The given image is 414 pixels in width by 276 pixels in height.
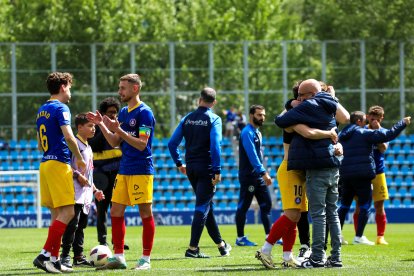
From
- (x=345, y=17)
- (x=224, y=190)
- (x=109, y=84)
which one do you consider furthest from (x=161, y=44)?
(x=345, y=17)

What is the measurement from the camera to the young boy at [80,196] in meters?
12.7

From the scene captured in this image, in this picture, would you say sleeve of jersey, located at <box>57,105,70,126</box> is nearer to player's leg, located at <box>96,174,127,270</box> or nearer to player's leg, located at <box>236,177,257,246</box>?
player's leg, located at <box>96,174,127,270</box>

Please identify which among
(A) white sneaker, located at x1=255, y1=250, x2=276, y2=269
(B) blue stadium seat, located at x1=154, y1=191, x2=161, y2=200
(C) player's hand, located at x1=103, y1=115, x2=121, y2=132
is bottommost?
(B) blue stadium seat, located at x1=154, y1=191, x2=161, y2=200

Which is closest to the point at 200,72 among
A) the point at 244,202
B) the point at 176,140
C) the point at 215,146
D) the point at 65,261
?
the point at 244,202

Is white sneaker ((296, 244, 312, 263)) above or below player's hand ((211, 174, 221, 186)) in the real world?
below

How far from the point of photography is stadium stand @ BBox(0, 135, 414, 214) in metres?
33.0

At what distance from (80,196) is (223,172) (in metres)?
21.0

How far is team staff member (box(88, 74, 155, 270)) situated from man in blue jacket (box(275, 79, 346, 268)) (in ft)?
4.82

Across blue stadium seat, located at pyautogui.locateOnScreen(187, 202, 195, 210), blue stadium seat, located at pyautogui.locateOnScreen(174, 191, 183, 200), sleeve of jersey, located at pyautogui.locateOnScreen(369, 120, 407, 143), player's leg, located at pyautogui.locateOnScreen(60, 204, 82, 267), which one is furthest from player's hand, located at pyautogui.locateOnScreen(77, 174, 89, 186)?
blue stadium seat, located at pyautogui.locateOnScreen(174, 191, 183, 200)

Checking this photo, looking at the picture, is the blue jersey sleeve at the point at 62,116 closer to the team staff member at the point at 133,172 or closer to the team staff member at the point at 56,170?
the team staff member at the point at 56,170

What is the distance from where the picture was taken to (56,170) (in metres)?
11.7

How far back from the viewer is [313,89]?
11.8 m

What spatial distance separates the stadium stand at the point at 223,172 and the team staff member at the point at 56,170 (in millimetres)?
20050

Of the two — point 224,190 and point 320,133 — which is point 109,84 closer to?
point 224,190
